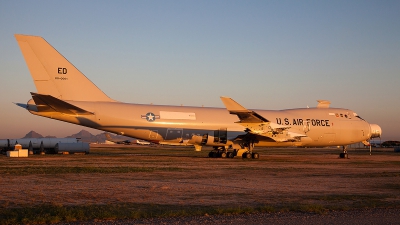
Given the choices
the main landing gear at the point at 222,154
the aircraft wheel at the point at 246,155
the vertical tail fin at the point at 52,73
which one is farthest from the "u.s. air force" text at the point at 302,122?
the vertical tail fin at the point at 52,73

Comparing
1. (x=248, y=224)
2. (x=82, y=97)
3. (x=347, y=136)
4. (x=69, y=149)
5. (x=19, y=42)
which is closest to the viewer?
(x=248, y=224)

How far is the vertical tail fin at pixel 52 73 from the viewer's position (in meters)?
30.6

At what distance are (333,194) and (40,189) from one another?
8.51m

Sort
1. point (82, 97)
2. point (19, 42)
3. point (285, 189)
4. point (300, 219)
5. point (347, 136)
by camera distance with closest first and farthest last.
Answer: point (300, 219) < point (285, 189) < point (19, 42) < point (82, 97) < point (347, 136)

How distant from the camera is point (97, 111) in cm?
3212

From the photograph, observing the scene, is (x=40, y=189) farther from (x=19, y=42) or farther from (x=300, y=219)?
(x=19, y=42)

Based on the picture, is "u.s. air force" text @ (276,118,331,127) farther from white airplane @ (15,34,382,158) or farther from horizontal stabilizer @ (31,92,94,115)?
horizontal stabilizer @ (31,92,94,115)

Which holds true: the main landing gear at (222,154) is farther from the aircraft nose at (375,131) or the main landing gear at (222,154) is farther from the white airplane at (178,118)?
the aircraft nose at (375,131)

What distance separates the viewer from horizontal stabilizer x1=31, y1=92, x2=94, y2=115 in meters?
28.3

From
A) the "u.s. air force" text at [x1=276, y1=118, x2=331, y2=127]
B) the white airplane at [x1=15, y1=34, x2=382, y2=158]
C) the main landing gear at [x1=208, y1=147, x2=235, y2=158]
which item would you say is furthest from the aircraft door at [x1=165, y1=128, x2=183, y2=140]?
the "u.s. air force" text at [x1=276, y1=118, x2=331, y2=127]

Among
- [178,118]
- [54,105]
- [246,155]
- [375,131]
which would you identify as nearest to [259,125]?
[246,155]

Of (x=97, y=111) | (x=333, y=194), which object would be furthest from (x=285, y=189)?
(x=97, y=111)

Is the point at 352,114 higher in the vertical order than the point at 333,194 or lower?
higher

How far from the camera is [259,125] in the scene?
34094 millimetres
